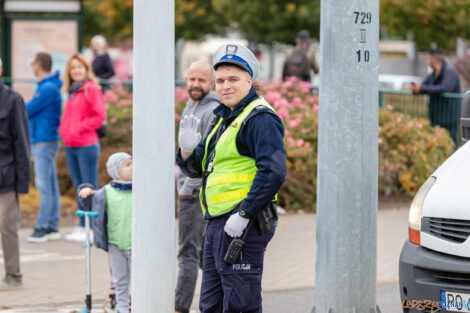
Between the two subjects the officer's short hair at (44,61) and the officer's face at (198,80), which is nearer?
the officer's face at (198,80)

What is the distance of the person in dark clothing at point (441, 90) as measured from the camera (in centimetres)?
1276

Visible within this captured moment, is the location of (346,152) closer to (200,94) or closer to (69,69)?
(200,94)

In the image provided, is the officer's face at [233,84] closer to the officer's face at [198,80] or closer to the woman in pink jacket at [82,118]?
the officer's face at [198,80]

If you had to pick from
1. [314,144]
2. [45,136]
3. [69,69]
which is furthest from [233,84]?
[314,144]

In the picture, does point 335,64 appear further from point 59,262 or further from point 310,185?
point 310,185

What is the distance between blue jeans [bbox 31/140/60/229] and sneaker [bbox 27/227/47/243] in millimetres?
54

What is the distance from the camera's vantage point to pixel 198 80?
21.2ft

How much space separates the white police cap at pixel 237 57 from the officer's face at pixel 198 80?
4.52 feet

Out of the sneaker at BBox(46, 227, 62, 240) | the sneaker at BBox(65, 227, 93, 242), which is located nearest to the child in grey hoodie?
the sneaker at BBox(65, 227, 93, 242)

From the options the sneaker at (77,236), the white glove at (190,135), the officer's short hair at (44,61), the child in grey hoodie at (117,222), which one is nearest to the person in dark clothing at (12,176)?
the child in grey hoodie at (117,222)

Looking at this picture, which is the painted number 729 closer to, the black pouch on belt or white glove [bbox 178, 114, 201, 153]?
white glove [bbox 178, 114, 201, 153]

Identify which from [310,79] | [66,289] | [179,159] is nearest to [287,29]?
[310,79]

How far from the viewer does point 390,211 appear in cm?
1179

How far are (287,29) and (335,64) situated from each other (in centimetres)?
2742
